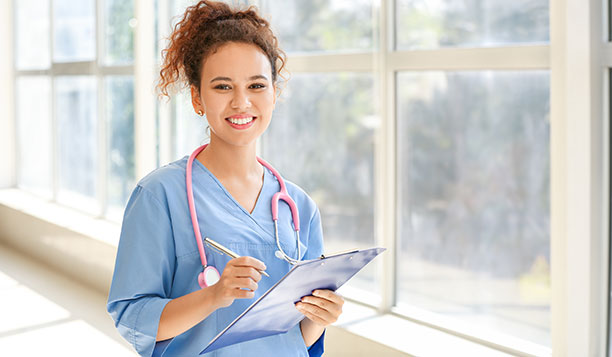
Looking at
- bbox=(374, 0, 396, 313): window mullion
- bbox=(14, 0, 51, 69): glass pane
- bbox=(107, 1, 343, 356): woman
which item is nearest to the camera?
bbox=(107, 1, 343, 356): woman

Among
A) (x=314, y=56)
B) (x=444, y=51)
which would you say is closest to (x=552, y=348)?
(x=444, y=51)

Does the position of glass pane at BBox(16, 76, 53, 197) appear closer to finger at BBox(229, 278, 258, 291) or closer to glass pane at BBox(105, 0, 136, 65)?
glass pane at BBox(105, 0, 136, 65)

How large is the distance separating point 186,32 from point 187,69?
0.07 meters

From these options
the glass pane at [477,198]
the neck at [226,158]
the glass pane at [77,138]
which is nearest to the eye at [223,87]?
the neck at [226,158]

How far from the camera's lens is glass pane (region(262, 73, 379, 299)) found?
2646 millimetres

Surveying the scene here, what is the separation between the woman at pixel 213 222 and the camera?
4.04 ft

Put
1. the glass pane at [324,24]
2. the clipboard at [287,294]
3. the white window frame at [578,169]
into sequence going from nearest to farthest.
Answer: the clipboard at [287,294] → the white window frame at [578,169] → the glass pane at [324,24]

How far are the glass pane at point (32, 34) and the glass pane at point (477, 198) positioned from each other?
3.94 meters

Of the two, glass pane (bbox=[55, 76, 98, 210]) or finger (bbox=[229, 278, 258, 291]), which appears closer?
finger (bbox=[229, 278, 258, 291])

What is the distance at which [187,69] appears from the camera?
137 cm

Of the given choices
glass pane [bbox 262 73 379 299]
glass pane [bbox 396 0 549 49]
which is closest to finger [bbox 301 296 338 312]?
glass pane [bbox 396 0 549 49]

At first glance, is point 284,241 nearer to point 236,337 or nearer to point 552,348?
point 236,337

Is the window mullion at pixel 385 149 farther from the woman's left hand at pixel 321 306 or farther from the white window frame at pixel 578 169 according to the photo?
the woman's left hand at pixel 321 306

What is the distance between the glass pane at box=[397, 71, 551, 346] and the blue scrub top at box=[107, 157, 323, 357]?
1007mm
